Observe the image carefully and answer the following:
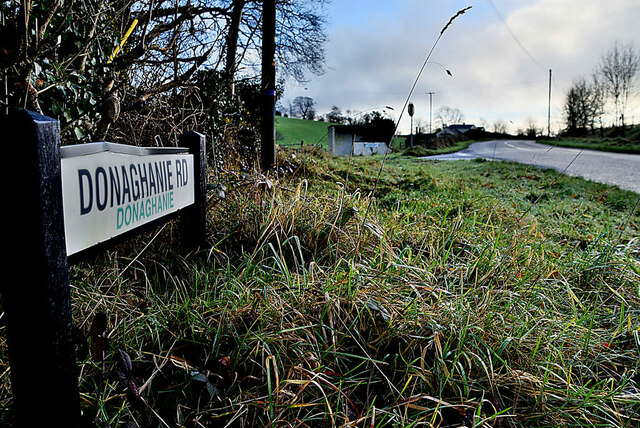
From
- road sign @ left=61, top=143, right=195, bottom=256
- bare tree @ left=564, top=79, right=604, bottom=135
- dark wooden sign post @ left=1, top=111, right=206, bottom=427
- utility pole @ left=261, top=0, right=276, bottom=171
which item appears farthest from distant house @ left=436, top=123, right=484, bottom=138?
dark wooden sign post @ left=1, top=111, right=206, bottom=427

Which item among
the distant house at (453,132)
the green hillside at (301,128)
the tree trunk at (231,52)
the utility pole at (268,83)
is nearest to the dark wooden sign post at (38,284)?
the tree trunk at (231,52)

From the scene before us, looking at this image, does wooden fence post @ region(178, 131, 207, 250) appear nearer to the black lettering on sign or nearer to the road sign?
the road sign

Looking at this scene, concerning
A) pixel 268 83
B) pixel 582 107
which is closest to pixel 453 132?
pixel 582 107

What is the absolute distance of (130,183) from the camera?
4.78 feet

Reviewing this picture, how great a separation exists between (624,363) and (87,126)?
3512 mm

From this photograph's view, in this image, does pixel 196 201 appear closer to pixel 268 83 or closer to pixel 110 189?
pixel 110 189

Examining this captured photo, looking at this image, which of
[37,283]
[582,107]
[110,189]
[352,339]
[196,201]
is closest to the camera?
[37,283]

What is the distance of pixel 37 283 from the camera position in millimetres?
999

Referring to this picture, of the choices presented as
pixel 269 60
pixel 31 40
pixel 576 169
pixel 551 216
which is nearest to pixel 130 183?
pixel 31 40

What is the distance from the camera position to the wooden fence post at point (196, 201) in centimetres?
228

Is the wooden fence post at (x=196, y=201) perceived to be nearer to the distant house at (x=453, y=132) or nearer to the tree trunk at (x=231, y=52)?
the tree trunk at (x=231, y=52)

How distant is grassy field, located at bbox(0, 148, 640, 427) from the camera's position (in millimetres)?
1421

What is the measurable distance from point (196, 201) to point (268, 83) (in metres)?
3.27

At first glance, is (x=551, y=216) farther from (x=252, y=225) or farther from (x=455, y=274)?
(x=252, y=225)
